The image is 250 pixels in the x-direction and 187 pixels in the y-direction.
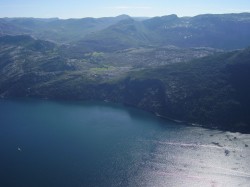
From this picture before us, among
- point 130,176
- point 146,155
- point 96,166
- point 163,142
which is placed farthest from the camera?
point 163,142

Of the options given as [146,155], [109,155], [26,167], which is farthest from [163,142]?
[26,167]

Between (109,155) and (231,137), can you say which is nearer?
(109,155)

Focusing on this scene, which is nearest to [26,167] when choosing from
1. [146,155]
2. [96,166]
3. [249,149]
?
[96,166]

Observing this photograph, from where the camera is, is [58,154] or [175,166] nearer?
[175,166]

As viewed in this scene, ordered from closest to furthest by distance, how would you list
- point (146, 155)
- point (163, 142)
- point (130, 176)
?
point (130, 176) → point (146, 155) → point (163, 142)

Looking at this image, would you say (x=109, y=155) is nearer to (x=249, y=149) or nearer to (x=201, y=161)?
(x=201, y=161)

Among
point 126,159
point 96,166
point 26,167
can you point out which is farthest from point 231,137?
point 26,167

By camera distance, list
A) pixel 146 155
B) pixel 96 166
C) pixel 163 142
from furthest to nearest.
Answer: pixel 163 142, pixel 146 155, pixel 96 166

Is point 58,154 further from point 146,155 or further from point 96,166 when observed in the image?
point 146,155
